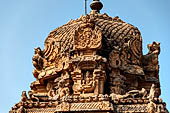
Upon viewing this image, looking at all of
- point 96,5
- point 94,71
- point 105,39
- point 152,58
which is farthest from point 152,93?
point 96,5

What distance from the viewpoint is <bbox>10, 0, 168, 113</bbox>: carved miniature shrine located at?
24703 mm

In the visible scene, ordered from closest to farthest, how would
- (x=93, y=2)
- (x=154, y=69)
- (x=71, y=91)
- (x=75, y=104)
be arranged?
(x=75, y=104), (x=71, y=91), (x=154, y=69), (x=93, y=2)

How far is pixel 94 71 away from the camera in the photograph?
84.4 ft

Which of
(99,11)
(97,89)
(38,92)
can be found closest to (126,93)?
(97,89)

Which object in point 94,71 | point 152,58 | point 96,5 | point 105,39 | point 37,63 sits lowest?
point 94,71

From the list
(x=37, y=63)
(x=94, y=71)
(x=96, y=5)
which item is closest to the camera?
(x=94, y=71)

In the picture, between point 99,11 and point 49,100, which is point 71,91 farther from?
point 99,11

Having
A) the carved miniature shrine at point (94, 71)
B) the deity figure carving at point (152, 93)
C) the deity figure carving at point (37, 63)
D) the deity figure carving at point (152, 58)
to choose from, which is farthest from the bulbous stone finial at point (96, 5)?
the deity figure carving at point (152, 93)

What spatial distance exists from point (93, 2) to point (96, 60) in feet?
20.8

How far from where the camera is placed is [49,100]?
25.5 m

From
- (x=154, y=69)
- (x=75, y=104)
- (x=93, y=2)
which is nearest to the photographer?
(x=75, y=104)

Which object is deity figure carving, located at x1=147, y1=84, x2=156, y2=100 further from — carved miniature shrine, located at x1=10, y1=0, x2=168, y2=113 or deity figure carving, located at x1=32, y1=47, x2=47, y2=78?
deity figure carving, located at x1=32, y1=47, x2=47, y2=78

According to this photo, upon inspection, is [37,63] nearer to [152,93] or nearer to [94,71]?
[94,71]

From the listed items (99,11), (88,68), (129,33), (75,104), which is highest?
(99,11)
